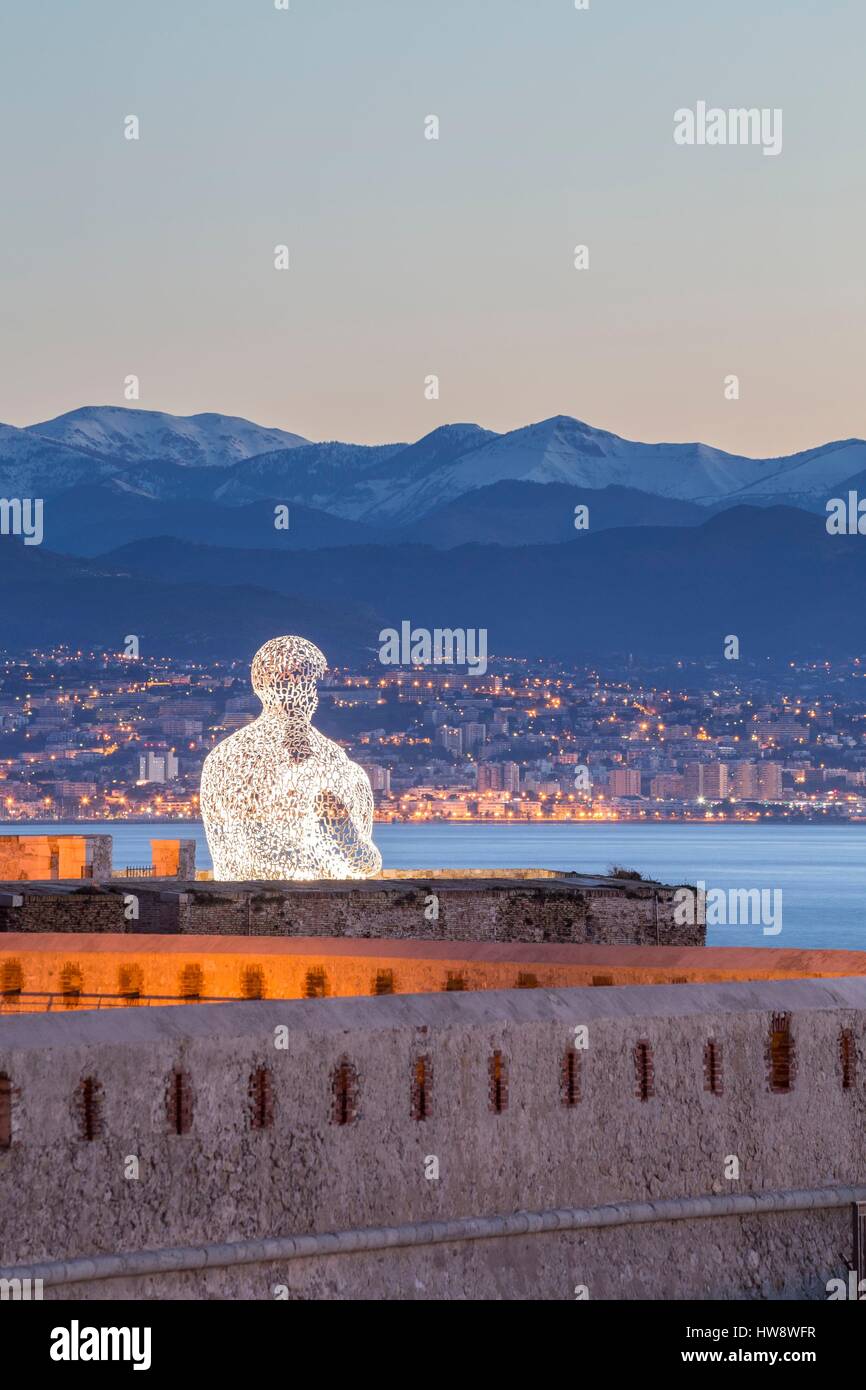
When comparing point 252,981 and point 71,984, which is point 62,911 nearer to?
point 71,984

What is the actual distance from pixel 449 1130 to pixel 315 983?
8576 millimetres

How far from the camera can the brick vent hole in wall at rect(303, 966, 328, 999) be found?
70.4 feet

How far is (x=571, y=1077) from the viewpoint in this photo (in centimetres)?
1350

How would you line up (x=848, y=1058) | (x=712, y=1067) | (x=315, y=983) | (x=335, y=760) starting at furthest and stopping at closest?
(x=335, y=760), (x=315, y=983), (x=848, y=1058), (x=712, y=1067)

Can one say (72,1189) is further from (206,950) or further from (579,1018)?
(206,950)

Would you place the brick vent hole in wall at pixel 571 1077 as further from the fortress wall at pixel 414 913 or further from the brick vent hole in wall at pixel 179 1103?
the fortress wall at pixel 414 913

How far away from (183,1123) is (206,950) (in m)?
10.5

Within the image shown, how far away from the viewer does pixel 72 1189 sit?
11586 mm

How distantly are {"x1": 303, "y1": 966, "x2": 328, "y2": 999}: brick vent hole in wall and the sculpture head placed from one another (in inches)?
347

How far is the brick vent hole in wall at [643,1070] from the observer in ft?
45.0

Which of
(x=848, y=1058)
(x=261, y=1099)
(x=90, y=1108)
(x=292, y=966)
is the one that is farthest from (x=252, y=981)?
(x=90, y=1108)

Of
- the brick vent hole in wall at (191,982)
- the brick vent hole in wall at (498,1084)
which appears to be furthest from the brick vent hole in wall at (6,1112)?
the brick vent hole in wall at (191,982)

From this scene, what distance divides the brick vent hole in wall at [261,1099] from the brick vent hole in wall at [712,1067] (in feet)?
9.22

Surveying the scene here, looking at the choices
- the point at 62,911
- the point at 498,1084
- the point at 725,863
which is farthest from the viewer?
the point at 725,863
